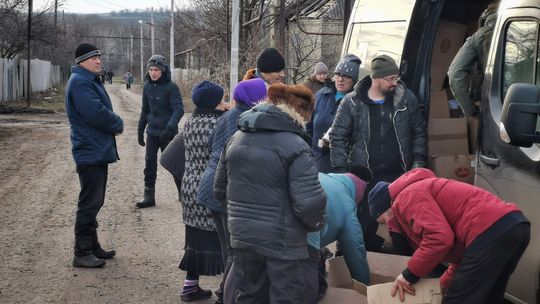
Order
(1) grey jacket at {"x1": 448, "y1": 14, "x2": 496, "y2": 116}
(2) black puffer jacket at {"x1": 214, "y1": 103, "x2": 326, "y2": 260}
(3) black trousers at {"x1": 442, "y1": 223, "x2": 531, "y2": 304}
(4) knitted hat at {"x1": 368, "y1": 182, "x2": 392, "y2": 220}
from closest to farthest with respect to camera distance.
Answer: (3) black trousers at {"x1": 442, "y1": 223, "x2": 531, "y2": 304} < (2) black puffer jacket at {"x1": 214, "y1": 103, "x2": 326, "y2": 260} < (4) knitted hat at {"x1": 368, "y1": 182, "x2": 392, "y2": 220} < (1) grey jacket at {"x1": 448, "y1": 14, "x2": 496, "y2": 116}

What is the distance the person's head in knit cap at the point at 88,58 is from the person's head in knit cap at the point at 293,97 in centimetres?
262

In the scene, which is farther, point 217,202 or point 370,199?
point 217,202

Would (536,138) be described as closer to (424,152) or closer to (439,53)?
(424,152)

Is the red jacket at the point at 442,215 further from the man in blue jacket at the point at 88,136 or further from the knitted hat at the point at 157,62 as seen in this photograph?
the knitted hat at the point at 157,62

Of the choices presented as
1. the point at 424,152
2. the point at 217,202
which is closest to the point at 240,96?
the point at 217,202

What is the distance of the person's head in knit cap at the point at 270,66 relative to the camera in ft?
18.5

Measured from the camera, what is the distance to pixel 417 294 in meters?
3.48

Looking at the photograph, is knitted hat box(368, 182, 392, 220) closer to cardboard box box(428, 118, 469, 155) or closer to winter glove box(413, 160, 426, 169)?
winter glove box(413, 160, 426, 169)

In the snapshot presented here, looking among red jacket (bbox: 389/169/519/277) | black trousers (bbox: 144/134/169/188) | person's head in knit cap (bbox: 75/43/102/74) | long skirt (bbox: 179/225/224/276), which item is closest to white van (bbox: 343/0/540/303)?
red jacket (bbox: 389/169/519/277)

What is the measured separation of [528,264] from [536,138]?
0.73 meters

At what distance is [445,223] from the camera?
3.29 meters

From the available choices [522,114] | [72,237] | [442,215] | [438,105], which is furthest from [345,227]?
[72,237]

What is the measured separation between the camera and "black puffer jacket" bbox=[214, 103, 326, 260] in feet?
11.1

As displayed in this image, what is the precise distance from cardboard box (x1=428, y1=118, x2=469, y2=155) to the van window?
4.20 ft
